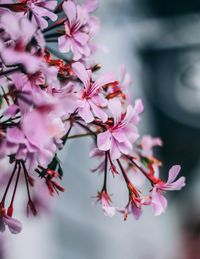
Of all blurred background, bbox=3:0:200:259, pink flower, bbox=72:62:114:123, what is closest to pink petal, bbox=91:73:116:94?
pink flower, bbox=72:62:114:123

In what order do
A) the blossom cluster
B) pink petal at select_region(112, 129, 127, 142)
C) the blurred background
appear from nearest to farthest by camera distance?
the blossom cluster < pink petal at select_region(112, 129, 127, 142) < the blurred background

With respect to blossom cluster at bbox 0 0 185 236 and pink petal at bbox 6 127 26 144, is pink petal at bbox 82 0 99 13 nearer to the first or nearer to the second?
blossom cluster at bbox 0 0 185 236

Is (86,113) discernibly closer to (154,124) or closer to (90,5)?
(90,5)

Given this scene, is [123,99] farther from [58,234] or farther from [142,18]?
[142,18]

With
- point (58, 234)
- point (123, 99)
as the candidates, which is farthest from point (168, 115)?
point (123, 99)

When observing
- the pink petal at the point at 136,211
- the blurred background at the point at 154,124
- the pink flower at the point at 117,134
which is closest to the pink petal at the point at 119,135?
the pink flower at the point at 117,134

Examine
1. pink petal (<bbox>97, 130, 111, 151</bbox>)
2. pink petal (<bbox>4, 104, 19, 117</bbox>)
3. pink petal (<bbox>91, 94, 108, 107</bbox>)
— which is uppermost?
pink petal (<bbox>4, 104, 19, 117</bbox>)

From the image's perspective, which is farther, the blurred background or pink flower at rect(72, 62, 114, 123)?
the blurred background

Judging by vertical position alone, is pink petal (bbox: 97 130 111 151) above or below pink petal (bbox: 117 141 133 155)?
above
